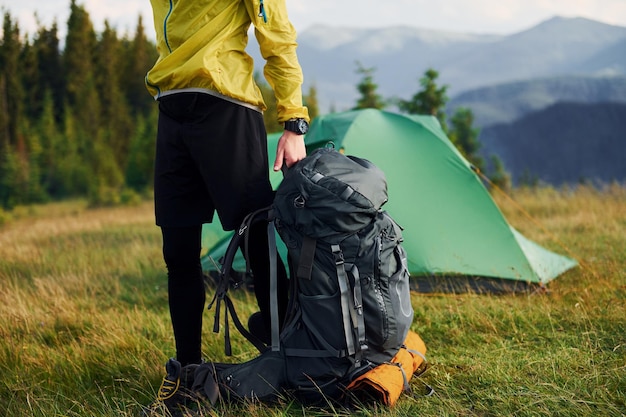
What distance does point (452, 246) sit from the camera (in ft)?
13.6

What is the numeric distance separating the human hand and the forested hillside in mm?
22857

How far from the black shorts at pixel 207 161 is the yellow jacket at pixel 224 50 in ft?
0.20


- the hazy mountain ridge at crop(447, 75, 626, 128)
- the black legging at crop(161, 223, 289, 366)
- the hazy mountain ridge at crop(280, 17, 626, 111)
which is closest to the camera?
the black legging at crop(161, 223, 289, 366)

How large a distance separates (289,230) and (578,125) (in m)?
83.6

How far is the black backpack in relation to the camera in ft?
7.23

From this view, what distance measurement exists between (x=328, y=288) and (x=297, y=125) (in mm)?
602

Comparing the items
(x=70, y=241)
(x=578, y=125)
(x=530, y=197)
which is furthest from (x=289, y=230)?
(x=578, y=125)

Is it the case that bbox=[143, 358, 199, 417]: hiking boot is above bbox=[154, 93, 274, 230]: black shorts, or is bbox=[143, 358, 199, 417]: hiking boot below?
below

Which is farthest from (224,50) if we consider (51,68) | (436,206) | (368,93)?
(51,68)

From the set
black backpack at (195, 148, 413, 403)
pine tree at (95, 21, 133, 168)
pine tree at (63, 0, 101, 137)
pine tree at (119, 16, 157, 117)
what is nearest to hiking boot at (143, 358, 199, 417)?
black backpack at (195, 148, 413, 403)

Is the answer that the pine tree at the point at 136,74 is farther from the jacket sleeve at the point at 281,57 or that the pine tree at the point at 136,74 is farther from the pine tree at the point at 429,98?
the jacket sleeve at the point at 281,57

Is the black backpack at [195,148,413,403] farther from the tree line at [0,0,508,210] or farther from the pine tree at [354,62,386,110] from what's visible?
the tree line at [0,0,508,210]

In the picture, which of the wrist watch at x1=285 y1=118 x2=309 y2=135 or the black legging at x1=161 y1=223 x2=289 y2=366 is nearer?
the wrist watch at x1=285 y1=118 x2=309 y2=135

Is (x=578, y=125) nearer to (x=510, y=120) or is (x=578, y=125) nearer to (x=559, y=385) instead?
(x=510, y=120)
